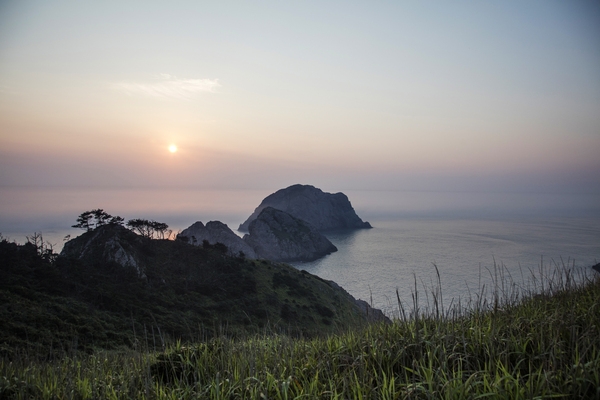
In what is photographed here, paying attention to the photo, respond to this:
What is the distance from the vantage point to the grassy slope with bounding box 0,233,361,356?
2400 centimetres

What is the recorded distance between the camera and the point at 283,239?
148 meters

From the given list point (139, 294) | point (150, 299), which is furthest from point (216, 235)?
point (150, 299)

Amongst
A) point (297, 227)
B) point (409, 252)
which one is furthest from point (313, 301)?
point (297, 227)

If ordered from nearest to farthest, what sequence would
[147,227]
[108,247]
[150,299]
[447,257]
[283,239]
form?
1. [150,299]
2. [108,247]
3. [147,227]
4. [447,257]
5. [283,239]

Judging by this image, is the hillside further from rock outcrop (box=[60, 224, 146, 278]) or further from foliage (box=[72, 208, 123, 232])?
foliage (box=[72, 208, 123, 232])

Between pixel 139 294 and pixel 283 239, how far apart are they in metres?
109

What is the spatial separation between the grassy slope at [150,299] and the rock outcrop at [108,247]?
996 mm

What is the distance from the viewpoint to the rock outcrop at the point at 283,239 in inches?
5640

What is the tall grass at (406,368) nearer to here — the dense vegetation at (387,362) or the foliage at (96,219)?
the dense vegetation at (387,362)

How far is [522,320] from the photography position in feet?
21.6

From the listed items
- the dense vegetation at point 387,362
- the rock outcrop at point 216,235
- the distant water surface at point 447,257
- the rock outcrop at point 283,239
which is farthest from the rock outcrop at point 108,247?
the rock outcrop at point 283,239

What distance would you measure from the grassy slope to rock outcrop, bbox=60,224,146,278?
1.00 m

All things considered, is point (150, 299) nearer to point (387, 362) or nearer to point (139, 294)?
point (139, 294)

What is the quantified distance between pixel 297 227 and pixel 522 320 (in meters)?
152
